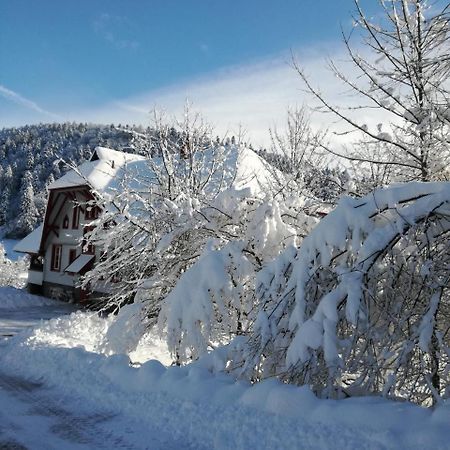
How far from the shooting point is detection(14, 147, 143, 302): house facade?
2612cm

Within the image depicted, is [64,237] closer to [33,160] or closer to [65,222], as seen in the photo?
[65,222]

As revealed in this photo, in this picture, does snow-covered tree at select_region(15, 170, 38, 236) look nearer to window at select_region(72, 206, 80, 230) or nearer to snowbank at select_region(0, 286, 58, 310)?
snowbank at select_region(0, 286, 58, 310)

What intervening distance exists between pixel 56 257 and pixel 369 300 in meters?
27.7

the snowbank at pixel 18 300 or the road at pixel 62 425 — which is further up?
the road at pixel 62 425

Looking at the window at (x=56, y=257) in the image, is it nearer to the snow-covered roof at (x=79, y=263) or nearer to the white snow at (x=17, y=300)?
the white snow at (x=17, y=300)

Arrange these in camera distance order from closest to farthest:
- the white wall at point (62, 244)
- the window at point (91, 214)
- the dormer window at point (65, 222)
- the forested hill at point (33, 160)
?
the window at point (91, 214) < the white wall at point (62, 244) < the dormer window at point (65, 222) < the forested hill at point (33, 160)

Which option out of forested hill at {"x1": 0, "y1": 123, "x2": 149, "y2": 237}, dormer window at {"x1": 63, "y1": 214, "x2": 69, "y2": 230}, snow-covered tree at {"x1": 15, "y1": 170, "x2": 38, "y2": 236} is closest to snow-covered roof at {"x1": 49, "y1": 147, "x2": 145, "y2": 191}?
dormer window at {"x1": 63, "y1": 214, "x2": 69, "y2": 230}

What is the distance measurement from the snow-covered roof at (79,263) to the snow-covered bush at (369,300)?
2076cm

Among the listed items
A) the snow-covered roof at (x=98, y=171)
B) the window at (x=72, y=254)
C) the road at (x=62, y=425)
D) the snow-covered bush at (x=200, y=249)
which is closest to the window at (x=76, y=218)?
the window at (x=72, y=254)

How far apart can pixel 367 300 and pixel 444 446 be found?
5.37 ft

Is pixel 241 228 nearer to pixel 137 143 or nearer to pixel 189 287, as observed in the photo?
pixel 189 287

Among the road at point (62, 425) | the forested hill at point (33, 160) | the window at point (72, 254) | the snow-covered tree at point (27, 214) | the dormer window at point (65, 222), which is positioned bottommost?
the road at point (62, 425)

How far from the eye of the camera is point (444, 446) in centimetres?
342

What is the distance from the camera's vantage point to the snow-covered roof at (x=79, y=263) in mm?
24141
